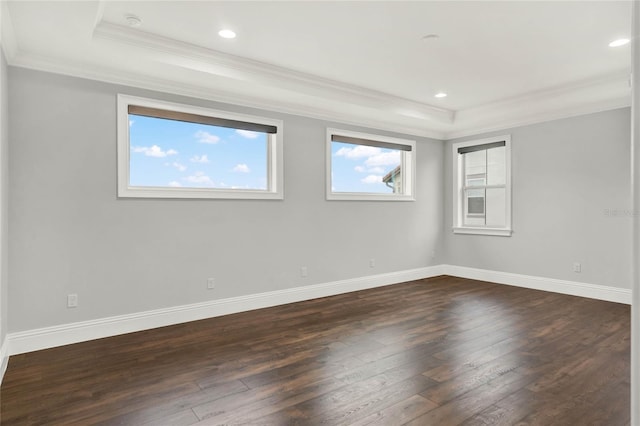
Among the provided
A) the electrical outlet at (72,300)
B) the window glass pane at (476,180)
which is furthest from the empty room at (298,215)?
the window glass pane at (476,180)

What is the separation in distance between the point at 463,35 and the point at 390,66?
86cm

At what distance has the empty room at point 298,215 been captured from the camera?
2.35 metres

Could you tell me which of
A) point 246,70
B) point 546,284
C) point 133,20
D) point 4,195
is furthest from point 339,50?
point 546,284

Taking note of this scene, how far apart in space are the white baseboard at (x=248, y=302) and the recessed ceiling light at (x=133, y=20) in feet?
8.47

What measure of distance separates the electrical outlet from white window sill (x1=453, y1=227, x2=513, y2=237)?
18.1 feet

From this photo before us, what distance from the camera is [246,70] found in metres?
3.67

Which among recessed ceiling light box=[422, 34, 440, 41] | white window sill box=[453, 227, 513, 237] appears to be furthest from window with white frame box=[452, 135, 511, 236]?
recessed ceiling light box=[422, 34, 440, 41]

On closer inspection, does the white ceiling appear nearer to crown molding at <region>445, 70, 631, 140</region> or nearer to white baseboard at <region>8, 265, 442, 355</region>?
crown molding at <region>445, 70, 631, 140</region>

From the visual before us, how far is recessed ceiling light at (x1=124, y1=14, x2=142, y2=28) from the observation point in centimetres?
276

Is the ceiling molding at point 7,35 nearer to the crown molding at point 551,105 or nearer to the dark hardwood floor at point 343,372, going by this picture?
the dark hardwood floor at point 343,372

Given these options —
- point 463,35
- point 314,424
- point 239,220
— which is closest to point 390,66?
point 463,35

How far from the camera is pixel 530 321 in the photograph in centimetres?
372

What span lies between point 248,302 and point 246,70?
2.56 m

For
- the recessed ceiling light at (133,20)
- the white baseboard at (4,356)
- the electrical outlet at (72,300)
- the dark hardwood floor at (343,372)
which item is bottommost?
the dark hardwood floor at (343,372)
